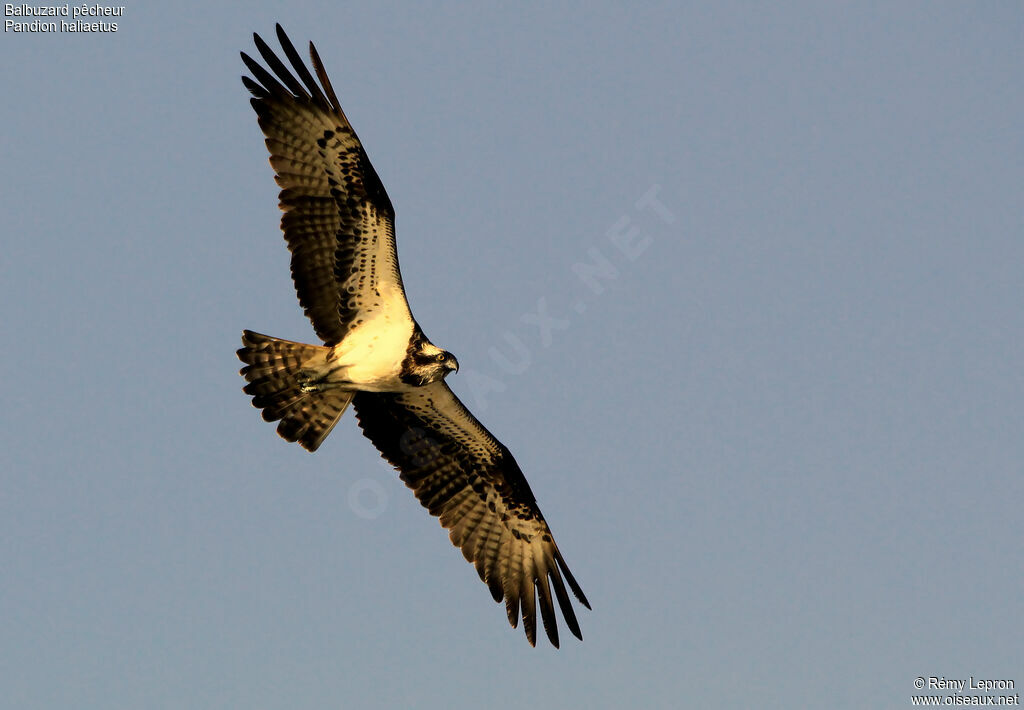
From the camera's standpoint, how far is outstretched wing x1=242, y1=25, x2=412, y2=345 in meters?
13.5

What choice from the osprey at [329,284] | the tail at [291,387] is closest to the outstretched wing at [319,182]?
the osprey at [329,284]

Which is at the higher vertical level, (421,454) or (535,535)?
(421,454)

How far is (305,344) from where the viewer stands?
1394 cm

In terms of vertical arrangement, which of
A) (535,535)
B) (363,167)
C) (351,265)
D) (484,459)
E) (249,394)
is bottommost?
(535,535)

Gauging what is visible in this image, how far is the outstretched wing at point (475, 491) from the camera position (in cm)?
1484

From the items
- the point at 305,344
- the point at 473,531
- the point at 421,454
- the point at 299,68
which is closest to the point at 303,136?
the point at 299,68

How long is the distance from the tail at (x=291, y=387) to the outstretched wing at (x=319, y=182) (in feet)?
2.40

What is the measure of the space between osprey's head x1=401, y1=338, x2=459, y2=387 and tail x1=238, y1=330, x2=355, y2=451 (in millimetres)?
952

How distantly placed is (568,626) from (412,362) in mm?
3758

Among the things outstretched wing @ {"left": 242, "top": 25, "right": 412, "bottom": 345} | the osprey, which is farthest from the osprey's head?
outstretched wing @ {"left": 242, "top": 25, "right": 412, "bottom": 345}

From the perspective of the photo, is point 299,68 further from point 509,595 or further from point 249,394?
point 509,595

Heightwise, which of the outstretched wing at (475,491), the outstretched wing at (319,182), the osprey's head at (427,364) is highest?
the outstretched wing at (319,182)

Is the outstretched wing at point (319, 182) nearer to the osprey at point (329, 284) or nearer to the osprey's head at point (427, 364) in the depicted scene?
the osprey at point (329, 284)

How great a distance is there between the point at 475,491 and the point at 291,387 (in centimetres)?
288
